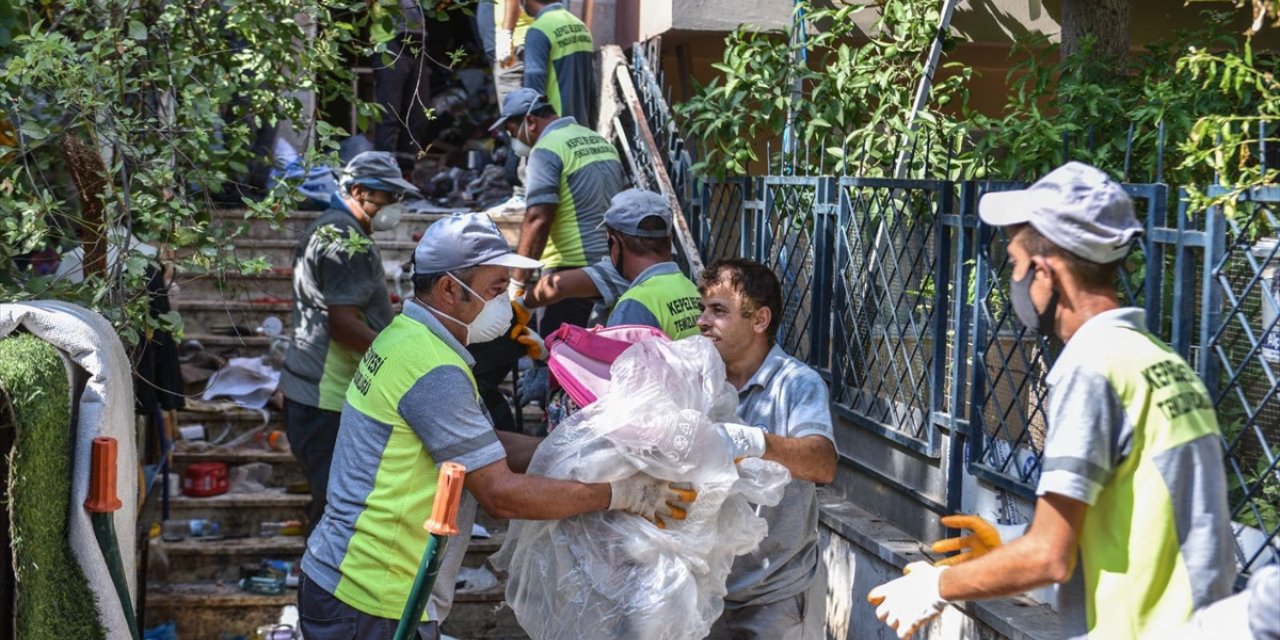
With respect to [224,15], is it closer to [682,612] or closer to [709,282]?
[709,282]

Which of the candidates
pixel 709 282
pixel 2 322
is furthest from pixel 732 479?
pixel 2 322

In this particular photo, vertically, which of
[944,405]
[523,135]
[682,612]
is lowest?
[682,612]

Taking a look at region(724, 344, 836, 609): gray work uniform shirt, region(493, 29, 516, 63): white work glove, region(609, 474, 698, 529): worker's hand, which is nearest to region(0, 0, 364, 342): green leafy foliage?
region(609, 474, 698, 529): worker's hand

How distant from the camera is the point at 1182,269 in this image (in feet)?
11.9

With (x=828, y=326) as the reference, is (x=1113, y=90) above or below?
above

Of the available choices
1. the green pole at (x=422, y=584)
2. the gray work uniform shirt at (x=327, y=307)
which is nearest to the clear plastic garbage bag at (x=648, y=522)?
the green pole at (x=422, y=584)

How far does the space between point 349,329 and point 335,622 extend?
8.53 ft

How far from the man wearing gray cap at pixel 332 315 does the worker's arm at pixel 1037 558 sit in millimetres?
3722

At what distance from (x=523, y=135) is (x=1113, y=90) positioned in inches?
112

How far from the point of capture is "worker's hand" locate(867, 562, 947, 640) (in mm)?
2719

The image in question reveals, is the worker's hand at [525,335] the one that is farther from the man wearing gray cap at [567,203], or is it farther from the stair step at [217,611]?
the stair step at [217,611]

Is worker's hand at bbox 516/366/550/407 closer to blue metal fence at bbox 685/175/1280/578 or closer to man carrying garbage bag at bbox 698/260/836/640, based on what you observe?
blue metal fence at bbox 685/175/1280/578

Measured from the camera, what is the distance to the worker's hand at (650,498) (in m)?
3.48

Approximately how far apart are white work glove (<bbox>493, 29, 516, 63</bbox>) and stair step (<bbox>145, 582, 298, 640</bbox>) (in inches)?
161
